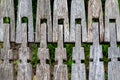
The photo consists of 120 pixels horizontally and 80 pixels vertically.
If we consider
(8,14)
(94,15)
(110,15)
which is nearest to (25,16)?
(8,14)

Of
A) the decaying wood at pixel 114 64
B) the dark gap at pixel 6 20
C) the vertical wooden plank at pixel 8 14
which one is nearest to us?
the decaying wood at pixel 114 64

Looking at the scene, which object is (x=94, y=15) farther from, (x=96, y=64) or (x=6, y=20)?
(x=6, y=20)

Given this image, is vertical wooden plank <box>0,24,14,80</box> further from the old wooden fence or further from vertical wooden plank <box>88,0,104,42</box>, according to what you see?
vertical wooden plank <box>88,0,104,42</box>

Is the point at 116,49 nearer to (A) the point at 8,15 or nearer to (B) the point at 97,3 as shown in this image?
(B) the point at 97,3

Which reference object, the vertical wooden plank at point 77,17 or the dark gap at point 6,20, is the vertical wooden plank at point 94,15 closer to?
the vertical wooden plank at point 77,17

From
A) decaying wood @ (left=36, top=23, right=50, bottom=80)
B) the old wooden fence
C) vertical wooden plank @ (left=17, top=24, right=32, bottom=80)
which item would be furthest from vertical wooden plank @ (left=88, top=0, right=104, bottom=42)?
vertical wooden plank @ (left=17, top=24, right=32, bottom=80)

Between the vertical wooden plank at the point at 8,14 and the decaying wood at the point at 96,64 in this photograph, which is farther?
the vertical wooden plank at the point at 8,14

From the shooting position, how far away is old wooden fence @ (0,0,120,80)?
9.30 ft

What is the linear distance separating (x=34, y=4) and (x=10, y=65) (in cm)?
83

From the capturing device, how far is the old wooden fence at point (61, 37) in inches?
112

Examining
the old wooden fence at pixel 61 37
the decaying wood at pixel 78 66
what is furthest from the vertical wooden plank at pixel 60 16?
the decaying wood at pixel 78 66

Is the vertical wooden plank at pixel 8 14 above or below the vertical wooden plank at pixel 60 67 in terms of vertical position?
above

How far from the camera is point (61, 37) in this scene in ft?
9.50

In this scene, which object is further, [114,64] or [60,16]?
[60,16]
